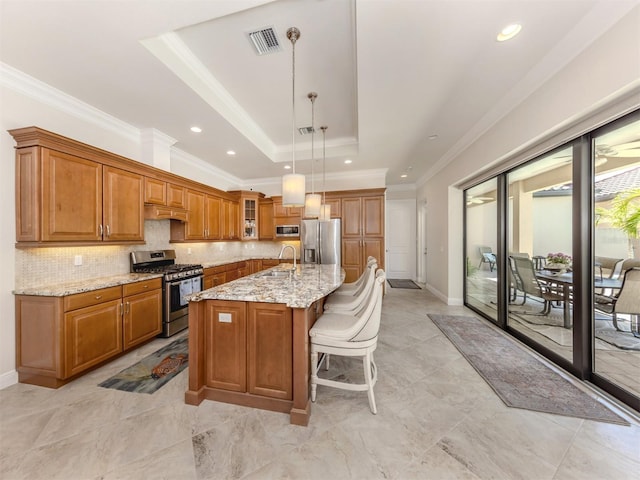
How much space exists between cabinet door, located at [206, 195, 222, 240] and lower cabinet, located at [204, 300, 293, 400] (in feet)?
10.1

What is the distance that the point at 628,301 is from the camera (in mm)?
2051

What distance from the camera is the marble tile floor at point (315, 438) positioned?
140 cm

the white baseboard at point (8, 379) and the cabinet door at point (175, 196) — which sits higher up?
the cabinet door at point (175, 196)

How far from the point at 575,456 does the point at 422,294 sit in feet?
14.0

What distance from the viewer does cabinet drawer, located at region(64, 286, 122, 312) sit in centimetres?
221

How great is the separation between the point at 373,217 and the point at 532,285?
2.93 metres

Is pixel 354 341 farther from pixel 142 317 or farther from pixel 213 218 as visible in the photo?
pixel 213 218

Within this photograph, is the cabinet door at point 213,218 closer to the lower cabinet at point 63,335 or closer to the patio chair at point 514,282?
the lower cabinet at point 63,335

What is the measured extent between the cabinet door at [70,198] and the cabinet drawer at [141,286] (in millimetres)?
609

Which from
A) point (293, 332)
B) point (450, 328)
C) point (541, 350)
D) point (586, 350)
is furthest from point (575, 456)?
point (450, 328)

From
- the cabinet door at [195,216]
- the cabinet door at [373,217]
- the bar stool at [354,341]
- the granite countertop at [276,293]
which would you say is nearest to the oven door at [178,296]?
the cabinet door at [195,216]

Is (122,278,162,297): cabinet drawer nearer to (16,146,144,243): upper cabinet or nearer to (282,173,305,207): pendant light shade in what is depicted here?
(16,146,144,243): upper cabinet

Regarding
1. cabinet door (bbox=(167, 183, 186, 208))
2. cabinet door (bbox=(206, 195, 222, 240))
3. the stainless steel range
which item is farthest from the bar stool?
cabinet door (bbox=(206, 195, 222, 240))

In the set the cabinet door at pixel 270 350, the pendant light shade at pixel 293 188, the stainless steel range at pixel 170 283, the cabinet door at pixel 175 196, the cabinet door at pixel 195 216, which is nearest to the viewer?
the cabinet door at pixel 270 350
